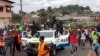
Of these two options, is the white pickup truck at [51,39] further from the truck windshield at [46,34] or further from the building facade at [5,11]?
the building facade at [5,11]

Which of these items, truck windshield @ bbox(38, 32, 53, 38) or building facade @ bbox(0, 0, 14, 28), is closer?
truck windshield @ bbox(38, 32, 53, 38)

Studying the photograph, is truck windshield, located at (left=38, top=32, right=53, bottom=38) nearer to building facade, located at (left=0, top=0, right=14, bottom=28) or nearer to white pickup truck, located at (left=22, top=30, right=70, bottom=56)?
white pickup truck, located at (left=22, top=30, right=70, bottom=56)

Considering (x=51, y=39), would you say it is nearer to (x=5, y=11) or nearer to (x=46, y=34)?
(x=46, y=34)

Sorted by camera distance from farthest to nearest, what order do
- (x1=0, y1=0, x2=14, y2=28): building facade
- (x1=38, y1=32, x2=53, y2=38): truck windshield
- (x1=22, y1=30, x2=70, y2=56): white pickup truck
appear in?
Answer: 1. (x1=0, y1=0, x2=14, y2=28): building facade
2. (x1=38, y1=32, x2=53, y2=38): truck windshield
3. (x1=22, y1=30, x2=70, y2=56): white pickup truck

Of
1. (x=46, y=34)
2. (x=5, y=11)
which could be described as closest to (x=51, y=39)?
(x=46, y=34)

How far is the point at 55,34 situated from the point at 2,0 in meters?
65.7

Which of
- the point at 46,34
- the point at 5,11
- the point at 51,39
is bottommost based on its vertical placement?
the point at 5,11

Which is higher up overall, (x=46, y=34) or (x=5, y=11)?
(x=46, y=34)

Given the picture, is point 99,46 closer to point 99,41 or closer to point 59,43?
point 99,41

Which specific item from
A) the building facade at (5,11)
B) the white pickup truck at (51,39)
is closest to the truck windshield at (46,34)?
the white pickup truck at (51,39)

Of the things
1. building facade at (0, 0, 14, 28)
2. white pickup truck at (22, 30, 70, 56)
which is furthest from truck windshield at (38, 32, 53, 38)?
building facade at (0, 0, 14, 28)

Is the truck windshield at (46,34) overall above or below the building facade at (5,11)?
above

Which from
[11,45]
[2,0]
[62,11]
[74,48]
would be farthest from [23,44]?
[62,11]

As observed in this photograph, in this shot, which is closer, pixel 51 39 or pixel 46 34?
pixel 51 39
